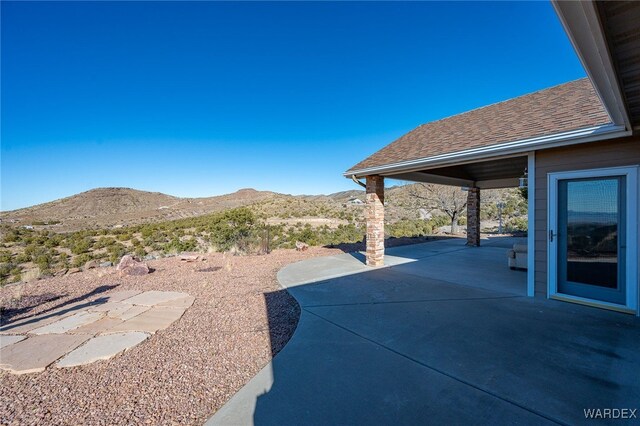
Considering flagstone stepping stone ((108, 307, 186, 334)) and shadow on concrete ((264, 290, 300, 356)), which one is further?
flagstone stepping stone ((108, 307, 186, 334))

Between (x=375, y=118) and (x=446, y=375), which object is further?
(x=375, y=118)

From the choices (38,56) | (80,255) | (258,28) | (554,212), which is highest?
(258,28)

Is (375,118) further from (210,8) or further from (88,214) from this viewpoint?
(88,214)

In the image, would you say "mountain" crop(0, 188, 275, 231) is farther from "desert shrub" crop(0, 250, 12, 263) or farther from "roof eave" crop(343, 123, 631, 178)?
"roof eave" crop(343, 123, 631, 178)

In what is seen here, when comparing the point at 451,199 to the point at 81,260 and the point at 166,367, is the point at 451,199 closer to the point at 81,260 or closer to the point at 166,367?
the point at 166,367

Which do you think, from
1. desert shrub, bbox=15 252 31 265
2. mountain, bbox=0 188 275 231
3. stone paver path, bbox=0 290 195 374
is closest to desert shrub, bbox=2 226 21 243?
desert shrub, bbox=15 252 31 265

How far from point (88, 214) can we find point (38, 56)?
38.5 metres

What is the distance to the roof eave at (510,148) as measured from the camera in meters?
4.38

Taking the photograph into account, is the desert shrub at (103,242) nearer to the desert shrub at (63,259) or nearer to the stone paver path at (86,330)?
the desert shrub at (63,259)

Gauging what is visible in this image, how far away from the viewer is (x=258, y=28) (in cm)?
1046

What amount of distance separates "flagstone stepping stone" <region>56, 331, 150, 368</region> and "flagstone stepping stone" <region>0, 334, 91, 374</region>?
0.12 m

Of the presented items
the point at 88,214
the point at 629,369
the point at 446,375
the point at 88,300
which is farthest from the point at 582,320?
the point at 88,214

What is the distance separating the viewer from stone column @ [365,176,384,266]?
8.39 m

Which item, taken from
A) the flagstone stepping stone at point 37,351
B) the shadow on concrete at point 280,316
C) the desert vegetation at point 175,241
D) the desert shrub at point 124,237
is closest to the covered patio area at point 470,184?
the shadow on concrete at point 280,316
